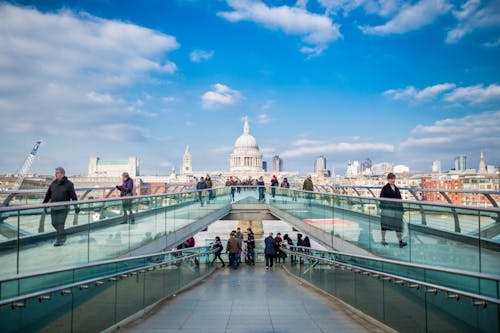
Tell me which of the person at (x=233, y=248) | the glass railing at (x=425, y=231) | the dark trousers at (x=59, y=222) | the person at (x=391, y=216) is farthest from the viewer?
the person at (x=233, y=248)

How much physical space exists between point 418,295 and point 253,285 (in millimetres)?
6782

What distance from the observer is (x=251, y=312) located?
27.5 feet

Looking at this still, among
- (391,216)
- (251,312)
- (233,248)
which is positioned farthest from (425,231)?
(233,248)

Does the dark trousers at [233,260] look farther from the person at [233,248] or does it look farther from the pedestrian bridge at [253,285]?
the pedestrian bridge at [253,285]

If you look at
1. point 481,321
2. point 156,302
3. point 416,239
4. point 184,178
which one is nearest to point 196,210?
point 156,302

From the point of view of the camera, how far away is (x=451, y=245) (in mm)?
6113

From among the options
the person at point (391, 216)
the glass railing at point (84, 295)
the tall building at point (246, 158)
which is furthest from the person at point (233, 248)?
the tall building at point (246, 158)

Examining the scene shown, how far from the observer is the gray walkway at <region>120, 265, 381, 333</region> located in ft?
23.2

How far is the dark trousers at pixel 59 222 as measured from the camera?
6449 millimetres

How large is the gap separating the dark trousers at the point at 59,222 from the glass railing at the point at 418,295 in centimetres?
472

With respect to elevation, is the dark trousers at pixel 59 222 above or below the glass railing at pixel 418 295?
above

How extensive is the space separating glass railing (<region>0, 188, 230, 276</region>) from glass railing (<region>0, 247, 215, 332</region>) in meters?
0.35

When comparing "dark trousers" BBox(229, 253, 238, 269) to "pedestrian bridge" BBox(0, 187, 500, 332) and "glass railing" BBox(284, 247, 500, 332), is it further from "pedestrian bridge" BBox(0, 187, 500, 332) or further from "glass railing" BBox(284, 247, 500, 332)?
"glass railing" BBox(284, 247, 500, 332)

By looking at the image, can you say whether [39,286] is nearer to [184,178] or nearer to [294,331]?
[294,331]
